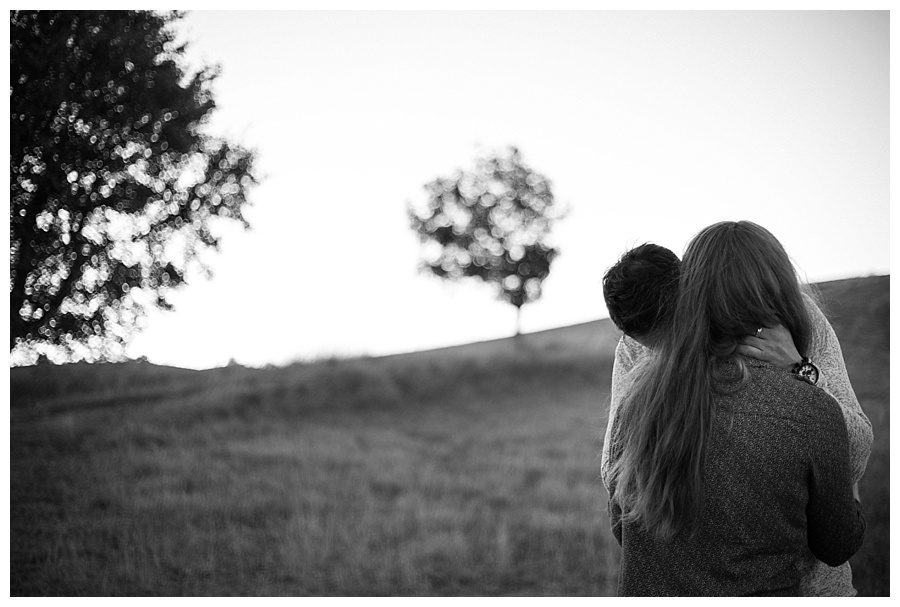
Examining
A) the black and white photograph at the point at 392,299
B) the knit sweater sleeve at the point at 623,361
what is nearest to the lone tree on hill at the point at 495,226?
the black and white photograph at the point at 392,299

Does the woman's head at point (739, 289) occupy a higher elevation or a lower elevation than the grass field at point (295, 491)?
higher

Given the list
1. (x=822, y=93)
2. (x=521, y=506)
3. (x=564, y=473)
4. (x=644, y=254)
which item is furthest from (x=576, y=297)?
(x=644, y=254)

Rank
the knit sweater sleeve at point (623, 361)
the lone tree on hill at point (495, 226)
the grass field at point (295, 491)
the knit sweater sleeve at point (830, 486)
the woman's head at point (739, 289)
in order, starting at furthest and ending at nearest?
the lone tree on hill at point (495, 226) < the grass field at point (295, 491) < the knit sweater sleeve at point (623, 361) < the woman's head at point (739, 289) < the knit sweater sleeve at point (830, 486)

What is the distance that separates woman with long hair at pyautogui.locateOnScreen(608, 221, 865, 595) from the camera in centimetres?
133

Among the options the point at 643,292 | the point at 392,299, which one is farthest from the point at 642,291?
the point at 392,299

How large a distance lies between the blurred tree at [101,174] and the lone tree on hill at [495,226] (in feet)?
27.0

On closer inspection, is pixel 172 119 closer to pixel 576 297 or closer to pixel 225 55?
pixel 225 55

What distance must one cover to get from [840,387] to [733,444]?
0.40 meters

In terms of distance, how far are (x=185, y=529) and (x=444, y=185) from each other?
32.2ft

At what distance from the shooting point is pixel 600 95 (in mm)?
5125

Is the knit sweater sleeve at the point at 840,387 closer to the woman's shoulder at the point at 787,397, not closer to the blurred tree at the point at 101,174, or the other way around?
the woman's shoulder at the point at 787,397

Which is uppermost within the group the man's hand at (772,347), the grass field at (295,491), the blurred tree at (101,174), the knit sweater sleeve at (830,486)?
the blurred tree at (101,174)

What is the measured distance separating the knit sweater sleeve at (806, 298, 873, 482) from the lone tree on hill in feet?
32.0

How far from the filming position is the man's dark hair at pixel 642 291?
1534mm
